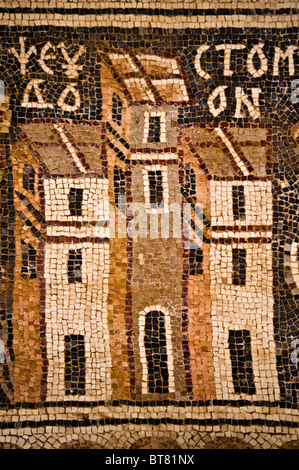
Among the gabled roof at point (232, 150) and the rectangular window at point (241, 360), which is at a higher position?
the gabled roof at point (232, 150)

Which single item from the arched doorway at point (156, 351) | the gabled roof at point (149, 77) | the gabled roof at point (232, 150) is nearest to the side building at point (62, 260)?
the arched doorway at point (156, 351)

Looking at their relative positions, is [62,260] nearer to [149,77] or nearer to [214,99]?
[149,77]

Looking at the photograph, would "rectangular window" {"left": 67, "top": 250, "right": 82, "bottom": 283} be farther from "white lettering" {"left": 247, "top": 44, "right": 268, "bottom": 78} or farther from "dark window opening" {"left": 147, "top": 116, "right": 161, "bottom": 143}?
"white lettering" {"left": 247, "top": 44, "right": 268, "bottom": 78}

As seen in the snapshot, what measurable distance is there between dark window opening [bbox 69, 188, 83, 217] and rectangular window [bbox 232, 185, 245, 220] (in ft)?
3.36

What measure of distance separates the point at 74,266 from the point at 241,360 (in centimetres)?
126

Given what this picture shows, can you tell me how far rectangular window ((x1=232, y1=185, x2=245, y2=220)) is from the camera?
3.24 m

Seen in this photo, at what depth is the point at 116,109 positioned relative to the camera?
325cm

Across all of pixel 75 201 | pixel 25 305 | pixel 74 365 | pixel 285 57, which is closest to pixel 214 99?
pixel 285 57

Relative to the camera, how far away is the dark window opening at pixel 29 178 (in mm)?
3229

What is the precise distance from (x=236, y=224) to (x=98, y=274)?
975mm

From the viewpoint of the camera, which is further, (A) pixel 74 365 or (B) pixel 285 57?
(B) pixel 285 57

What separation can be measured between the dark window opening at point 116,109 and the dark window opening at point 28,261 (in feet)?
3.33

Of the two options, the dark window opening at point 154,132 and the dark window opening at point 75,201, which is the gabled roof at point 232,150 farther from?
the dark window opening at point 75,201


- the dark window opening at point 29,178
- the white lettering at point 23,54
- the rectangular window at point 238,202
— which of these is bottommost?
the rectangular window at point 238,202
